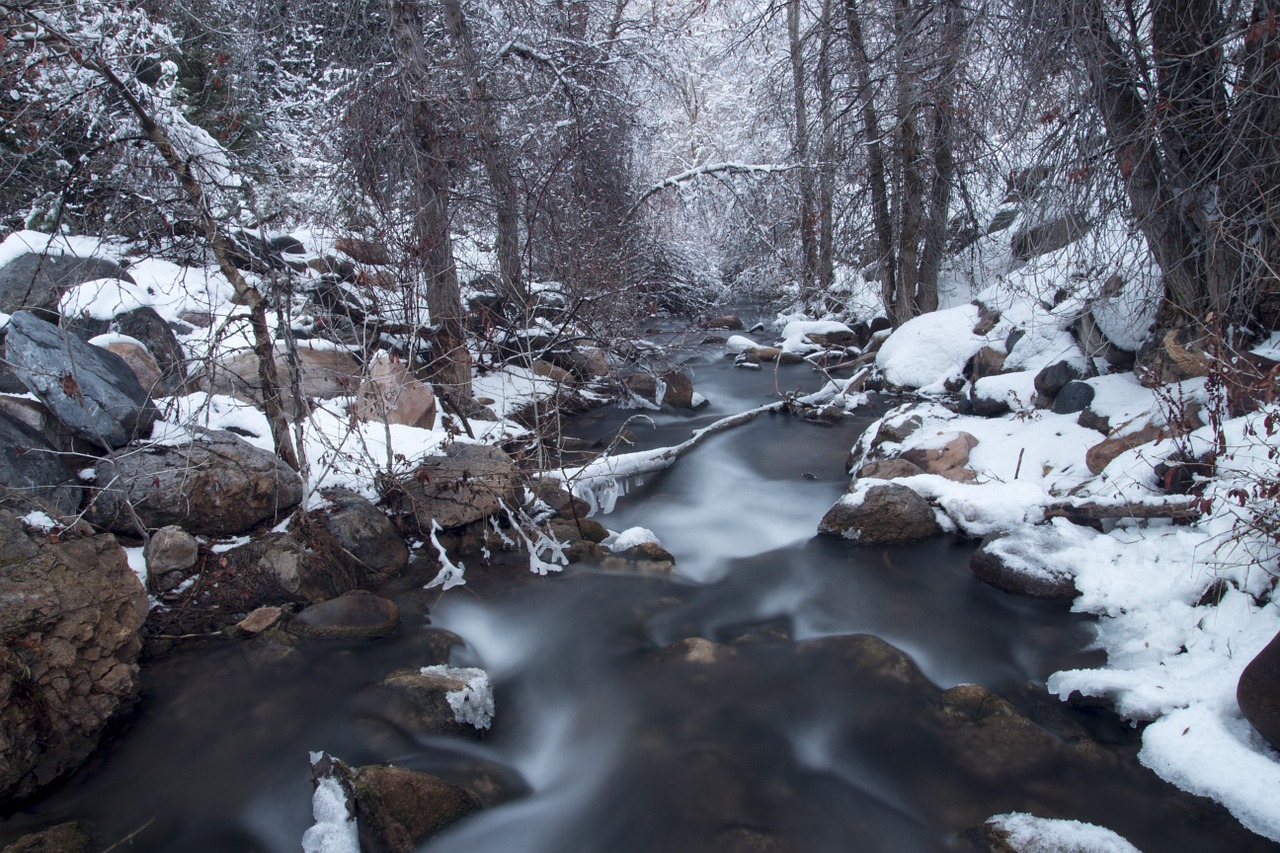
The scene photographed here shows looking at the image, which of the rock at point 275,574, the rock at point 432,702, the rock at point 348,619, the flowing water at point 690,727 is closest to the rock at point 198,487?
the rock at point 275,574

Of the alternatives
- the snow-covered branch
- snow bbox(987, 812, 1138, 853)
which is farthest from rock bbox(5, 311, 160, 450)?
the snow-covered branch

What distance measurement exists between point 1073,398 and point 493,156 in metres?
6.15

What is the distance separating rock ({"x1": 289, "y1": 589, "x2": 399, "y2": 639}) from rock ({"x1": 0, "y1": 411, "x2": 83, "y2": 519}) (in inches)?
59.7

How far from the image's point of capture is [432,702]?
4.02 m

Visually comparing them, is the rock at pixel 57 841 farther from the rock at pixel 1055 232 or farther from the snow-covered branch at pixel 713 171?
the snow-covered branch at pixel 713 171

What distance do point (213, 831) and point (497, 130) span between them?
22.8 ft

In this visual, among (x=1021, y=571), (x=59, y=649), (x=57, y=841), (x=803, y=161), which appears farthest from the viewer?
(x=803, y=161)

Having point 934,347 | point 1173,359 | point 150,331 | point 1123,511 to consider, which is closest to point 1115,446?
point 1173,359

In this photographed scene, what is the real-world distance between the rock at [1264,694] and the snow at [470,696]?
12.0ft

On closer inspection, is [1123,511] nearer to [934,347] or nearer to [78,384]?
[934,347]

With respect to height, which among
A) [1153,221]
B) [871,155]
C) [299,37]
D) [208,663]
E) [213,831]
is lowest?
[213,831]

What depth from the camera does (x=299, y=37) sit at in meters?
9.39

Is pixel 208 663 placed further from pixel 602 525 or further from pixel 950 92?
pixel 950 92

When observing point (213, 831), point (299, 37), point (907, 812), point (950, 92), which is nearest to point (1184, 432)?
point (907, 812)
